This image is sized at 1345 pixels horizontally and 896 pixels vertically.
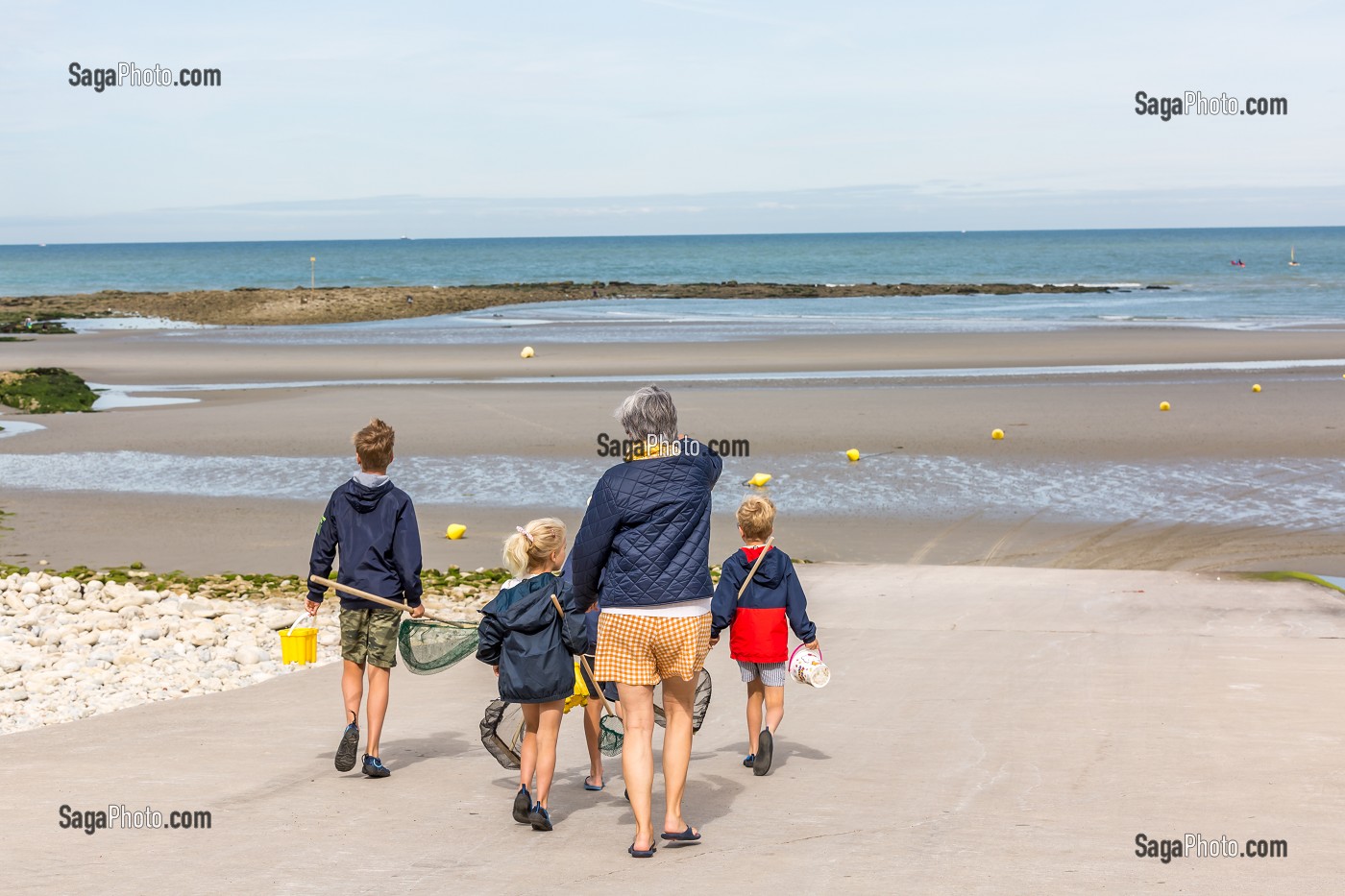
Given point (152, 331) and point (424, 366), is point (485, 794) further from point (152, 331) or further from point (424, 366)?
point (152, 331)

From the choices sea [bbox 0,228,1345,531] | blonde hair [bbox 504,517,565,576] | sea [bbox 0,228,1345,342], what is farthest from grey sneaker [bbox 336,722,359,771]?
sea [bbox 0,228,1345,342]

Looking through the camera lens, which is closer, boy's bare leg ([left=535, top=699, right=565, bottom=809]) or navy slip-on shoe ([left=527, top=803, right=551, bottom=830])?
navy slip-on shoe ([left=527, top=803, right=551, bottom=830])

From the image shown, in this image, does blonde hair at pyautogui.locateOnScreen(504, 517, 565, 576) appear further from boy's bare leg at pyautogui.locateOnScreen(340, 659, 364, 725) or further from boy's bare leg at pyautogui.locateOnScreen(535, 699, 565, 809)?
boy's bare leg at pyautogui.locateOnScreen(340, 659, 364, 725)

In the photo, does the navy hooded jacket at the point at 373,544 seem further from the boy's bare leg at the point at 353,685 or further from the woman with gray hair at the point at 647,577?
the woman with gray hair at the point at 647,577

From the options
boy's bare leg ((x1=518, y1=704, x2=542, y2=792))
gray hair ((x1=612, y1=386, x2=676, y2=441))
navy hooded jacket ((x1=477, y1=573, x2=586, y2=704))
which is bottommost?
boy's bare leg ((x1=518, y1=704, x2=542, y2=792))

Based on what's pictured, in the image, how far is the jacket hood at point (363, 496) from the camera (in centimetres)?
670

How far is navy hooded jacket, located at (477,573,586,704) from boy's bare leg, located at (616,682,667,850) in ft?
1.20

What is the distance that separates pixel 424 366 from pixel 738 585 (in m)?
29.0

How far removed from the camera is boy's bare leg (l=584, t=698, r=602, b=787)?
251 inches

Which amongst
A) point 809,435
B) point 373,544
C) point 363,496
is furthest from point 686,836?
point 809,435

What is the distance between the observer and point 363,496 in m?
6.70

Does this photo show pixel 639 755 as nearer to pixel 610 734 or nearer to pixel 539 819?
pixel 539 819

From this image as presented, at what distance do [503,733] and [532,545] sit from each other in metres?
1.01

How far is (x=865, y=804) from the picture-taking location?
602 cm
